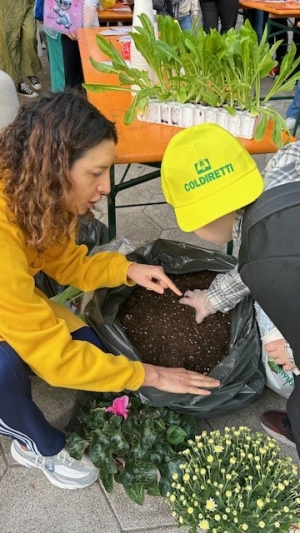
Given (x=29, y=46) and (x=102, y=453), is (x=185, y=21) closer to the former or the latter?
(x=29, y=46)

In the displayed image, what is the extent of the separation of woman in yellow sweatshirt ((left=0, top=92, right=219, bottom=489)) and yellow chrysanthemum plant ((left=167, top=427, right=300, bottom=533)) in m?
0.21

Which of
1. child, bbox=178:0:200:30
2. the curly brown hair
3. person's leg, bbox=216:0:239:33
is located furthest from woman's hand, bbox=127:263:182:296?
person's leg, bbox=216:0:239:33

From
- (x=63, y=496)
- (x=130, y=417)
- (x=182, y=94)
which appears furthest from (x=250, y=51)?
(x=63, y=496)

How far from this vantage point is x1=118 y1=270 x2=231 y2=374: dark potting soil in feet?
5.45

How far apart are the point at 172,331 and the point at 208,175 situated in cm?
86

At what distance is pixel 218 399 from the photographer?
1.60 m

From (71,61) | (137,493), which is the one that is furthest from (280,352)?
(71,61)

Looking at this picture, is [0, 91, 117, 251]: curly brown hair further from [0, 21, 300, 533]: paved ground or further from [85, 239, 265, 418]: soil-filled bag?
[0, 21, 300, 533]: paved ground

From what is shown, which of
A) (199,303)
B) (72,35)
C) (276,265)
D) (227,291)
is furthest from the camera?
(72,35)

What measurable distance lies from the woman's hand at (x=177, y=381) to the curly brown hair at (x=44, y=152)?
0.48 m

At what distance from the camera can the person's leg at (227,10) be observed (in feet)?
14.3

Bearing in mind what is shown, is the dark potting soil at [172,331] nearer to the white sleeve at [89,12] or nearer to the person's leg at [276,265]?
the person's leg at [276,265]

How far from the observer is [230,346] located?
66.0 inches

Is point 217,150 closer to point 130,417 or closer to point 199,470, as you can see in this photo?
point 199,470
